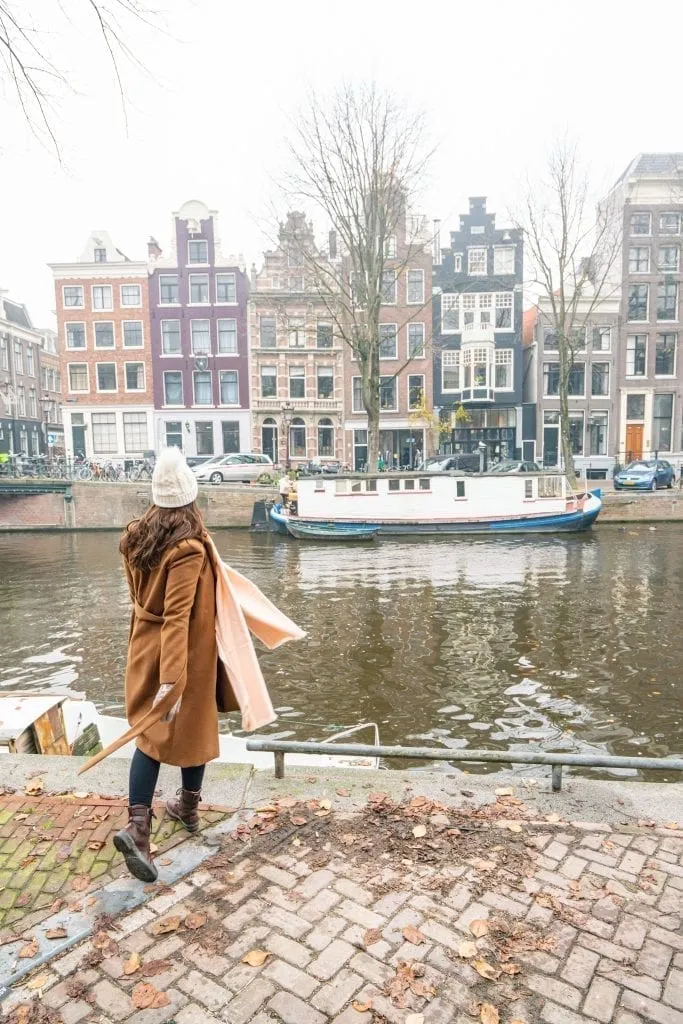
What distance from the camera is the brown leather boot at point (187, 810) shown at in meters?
3.28

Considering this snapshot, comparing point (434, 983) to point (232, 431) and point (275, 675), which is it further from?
point (232, 431)

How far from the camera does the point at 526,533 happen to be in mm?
21969

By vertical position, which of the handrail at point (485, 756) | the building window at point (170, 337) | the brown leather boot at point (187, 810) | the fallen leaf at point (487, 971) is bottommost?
the fallen leaf at point (487, 971)

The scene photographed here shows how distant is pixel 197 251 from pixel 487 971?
125 ft

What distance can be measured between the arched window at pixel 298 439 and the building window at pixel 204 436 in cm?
442

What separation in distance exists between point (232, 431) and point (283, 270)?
8.89 metres

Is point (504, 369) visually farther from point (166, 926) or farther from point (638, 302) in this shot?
point (166, 926)

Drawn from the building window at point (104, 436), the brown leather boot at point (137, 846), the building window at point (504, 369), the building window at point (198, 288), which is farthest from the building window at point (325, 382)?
the brown leather boot at point (137, 846)

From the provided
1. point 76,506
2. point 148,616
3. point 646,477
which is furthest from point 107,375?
point 148,616

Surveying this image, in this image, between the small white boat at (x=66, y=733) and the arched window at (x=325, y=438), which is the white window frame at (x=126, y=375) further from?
the small white boat at (x=66, y=733)

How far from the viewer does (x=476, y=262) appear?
120 ft

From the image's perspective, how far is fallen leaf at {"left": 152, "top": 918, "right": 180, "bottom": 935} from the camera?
266 centimetres

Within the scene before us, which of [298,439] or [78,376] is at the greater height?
[78,376]


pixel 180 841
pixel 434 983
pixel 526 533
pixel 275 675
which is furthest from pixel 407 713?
pixel 526 533
